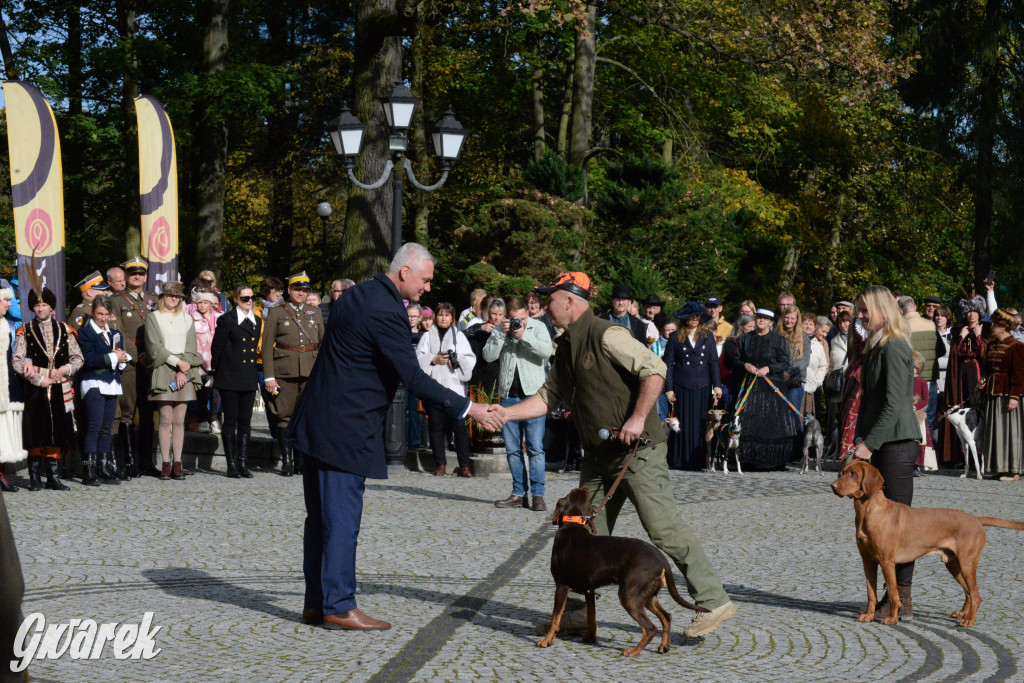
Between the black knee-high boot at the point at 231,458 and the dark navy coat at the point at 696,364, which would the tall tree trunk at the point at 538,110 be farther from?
the black knee-high boot at the point at 231,458

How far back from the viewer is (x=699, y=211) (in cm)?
2484

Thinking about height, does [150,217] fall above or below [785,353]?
above

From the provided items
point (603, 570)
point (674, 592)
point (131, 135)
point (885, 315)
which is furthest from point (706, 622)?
point (131, 135)

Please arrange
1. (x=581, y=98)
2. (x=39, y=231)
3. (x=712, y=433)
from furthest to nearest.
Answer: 1. (x=581, y=98)
2. (x=39, y=231)
3. (x=712, y=433)

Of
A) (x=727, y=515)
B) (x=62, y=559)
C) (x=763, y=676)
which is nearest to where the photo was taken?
(x=763, y=676)

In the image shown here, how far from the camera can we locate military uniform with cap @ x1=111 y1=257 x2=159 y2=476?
528 inches

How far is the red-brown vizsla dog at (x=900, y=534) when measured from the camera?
22.2ft

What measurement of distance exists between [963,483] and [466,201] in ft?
72.9

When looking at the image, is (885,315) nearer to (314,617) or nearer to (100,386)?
(314,617)

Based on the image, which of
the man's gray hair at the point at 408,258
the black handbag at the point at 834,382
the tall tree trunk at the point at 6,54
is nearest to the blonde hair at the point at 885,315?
the man's gray hair at the point at 408,258

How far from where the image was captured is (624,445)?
646cm

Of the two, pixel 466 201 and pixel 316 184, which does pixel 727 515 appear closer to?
pixel 466 201

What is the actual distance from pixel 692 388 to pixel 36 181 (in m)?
8.43

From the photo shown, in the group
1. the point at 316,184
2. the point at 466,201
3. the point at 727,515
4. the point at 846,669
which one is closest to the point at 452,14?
the point at 466,201
